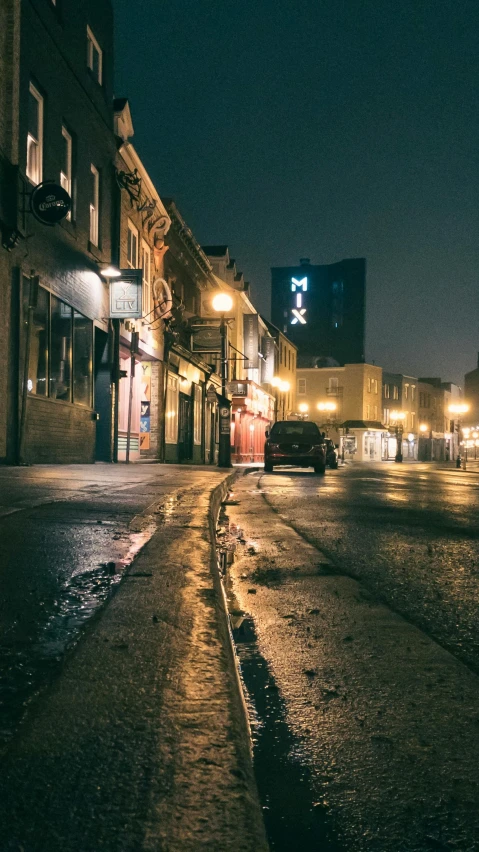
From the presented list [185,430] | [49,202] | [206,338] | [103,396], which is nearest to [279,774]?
[49,202]

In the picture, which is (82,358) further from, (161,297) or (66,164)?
(161,297)

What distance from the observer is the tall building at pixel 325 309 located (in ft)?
325

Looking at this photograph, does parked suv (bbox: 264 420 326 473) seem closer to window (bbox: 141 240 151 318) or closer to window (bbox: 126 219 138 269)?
window (bbox: 141 240 151 318)

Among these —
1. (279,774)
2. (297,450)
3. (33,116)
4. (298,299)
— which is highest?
(298,299)

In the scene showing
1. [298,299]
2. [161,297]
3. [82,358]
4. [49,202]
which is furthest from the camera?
[298,299]

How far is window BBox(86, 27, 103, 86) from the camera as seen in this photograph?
19094 millimetres

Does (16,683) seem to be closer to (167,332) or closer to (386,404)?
(167,332)

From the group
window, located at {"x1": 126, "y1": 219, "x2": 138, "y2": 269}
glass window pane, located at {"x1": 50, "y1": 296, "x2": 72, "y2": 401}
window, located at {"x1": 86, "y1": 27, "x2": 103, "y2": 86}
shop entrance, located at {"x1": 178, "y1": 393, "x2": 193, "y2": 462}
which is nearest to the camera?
glass window pane, located at {"x1": 50, "y1": 296, "x2": 72, "y2": 401}

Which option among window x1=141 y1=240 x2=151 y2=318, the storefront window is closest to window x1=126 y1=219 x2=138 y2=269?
window x1=141 y1=240 x2=151 y2=318

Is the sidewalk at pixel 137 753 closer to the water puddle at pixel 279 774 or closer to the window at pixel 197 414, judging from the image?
the water puddle at pixel 279 774

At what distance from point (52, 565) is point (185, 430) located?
26.7 m

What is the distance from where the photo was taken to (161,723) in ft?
6.20

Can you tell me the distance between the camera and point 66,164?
1747cm

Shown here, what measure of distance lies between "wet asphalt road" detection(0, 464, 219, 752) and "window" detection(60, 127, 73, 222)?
10239 millimetres
